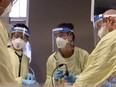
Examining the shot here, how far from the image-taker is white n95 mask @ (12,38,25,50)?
2.42 metres

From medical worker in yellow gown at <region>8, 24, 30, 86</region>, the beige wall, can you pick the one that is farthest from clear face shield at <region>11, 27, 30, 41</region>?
the beige wall

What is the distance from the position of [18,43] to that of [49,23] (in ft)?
2.04

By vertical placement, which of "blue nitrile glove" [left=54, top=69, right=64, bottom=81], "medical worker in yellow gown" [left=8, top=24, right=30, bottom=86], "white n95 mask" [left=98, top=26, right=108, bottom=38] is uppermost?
"white n95 mask" [left=98, top=26, right=108, bottom=38]

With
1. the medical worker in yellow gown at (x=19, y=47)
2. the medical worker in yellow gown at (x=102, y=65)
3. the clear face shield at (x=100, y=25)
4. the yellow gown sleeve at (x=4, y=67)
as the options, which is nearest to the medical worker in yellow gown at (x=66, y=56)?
the medical worker in yellow gown at (x=19, y=47)

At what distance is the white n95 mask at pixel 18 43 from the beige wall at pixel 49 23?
505mm

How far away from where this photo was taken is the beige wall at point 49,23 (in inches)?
113

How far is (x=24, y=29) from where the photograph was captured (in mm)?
2457

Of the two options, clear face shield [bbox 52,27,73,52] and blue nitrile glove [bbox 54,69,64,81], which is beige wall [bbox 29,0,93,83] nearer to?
clear face shield [bbox 52,27,73,52]

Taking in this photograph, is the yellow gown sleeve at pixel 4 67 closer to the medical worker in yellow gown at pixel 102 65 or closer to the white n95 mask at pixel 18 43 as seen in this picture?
the medical worker in yellow gown at pixel 102 65

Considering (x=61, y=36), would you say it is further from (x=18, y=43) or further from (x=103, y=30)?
(x=103, y=30)

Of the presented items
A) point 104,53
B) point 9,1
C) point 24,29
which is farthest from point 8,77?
point 24,29

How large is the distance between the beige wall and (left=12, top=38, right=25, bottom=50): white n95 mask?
505mm

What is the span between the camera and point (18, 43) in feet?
7.97

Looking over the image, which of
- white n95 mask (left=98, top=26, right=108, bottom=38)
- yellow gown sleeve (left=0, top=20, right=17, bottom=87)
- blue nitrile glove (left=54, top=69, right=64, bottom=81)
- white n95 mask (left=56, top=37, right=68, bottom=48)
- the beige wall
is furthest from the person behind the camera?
the beige wall
